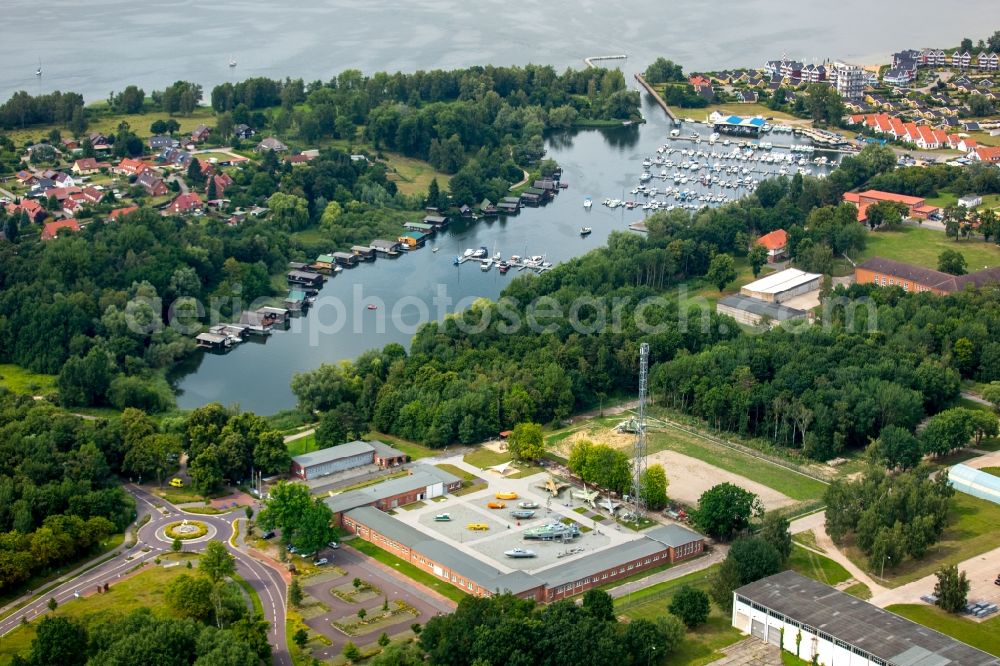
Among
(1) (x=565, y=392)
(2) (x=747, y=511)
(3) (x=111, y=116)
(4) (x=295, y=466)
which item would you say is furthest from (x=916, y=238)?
(3) (x=111, y=116)

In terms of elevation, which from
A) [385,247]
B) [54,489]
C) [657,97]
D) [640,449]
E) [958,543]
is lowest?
[958,543]

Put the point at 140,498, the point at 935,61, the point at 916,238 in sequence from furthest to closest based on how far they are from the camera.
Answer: the point at 935,61 → the point at 916,238 → the point at 140,498

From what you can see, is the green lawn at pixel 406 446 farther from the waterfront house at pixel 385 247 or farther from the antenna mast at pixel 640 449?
the waterfront house at pixel 385 247

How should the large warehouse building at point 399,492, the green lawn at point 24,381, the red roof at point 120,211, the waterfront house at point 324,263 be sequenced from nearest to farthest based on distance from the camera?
the large warehouse building at point 399,492, the green lawn at point 24,381, the red roof at point 120,211, the waterfront house at point 324,263

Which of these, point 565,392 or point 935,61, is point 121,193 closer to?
point 565,392

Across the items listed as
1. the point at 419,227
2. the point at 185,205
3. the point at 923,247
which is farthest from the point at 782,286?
the point at 185,205

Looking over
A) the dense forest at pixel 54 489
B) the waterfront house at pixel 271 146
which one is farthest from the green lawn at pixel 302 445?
the waterfront house at pixel 271 146

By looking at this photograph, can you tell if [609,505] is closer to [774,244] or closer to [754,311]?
[754,311]
